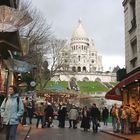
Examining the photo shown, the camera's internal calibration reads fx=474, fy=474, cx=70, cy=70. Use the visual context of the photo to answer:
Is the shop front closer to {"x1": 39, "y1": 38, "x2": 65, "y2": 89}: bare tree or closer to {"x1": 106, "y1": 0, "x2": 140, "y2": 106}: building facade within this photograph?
{"x1": 106, "y1": 0, "x2": 140, "y2": 106}: building facade

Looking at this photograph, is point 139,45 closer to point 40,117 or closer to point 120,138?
point 120,138

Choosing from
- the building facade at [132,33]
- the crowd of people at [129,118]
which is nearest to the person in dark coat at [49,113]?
the building facade at [132,33]

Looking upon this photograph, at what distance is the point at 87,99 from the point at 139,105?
7411cm

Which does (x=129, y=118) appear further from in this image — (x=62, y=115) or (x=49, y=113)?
(x=62, y=115)

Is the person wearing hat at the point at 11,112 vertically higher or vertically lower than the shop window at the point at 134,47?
lower

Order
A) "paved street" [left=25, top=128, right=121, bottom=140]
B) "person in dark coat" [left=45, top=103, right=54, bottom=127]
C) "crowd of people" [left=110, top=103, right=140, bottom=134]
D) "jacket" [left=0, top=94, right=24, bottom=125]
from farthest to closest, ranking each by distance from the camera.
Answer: "person in dark coat" [left=45, top=103, right=54, bottom=127], "crowd of people" [left=110, top=103, right=140, bottom=134], "paved street" [left=25, top=128, right=121, bottom=140], "jacket" [left=0, top=94, right=24, bottom=125]

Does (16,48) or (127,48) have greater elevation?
(127,48)

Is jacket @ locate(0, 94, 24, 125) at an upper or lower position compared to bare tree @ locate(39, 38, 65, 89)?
lower

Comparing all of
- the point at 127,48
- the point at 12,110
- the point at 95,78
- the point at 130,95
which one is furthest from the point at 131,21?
the point at 95,78

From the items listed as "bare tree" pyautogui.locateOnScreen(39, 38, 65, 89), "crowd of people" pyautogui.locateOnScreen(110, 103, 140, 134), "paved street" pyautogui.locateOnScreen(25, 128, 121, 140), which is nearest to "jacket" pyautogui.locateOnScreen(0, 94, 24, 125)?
"paved street" pyautogui.locateOnScreen(25, 128, 121, 140)

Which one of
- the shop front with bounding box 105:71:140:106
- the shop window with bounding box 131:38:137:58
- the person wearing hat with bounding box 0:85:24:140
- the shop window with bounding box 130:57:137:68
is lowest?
the person wearing hat with bounding box 0:85:24:140

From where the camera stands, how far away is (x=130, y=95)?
2817cm

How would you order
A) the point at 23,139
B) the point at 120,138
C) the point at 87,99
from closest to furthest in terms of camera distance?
the point at 23,139, the point at 120,138, the point at 87,99

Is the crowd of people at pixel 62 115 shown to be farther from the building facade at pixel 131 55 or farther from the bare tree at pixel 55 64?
the bare tree at pixel 55 64
